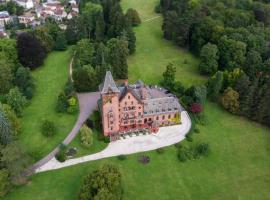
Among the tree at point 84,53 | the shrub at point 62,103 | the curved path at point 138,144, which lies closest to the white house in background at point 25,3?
the tree at point 84,53

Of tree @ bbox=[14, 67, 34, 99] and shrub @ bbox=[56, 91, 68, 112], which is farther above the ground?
tree @ bbox=[14, 67, 34, 99]

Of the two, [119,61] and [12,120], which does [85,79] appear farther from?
[12,120]

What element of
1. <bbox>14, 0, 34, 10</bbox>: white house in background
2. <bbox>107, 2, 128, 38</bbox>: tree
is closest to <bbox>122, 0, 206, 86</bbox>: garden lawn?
<bbox>107, 2, 128, 38</bbox>: tree

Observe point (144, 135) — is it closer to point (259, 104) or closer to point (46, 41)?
point (259, 104)

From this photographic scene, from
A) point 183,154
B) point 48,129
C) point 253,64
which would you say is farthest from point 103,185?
point 253,64

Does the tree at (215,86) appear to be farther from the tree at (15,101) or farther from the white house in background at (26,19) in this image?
the white house in background at (26,19)

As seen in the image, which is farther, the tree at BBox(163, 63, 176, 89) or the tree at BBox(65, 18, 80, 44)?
the tree at BBox(65, 18, 80, 44)

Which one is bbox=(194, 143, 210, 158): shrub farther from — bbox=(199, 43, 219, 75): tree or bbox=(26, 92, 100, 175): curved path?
bbox=(199, 43, 219, 75): tree

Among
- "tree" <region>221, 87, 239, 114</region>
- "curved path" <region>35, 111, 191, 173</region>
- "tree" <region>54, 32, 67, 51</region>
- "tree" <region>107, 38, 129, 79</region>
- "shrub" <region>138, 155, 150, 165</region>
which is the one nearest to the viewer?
"curved path" <region>35, 111, 191, 173</region>
